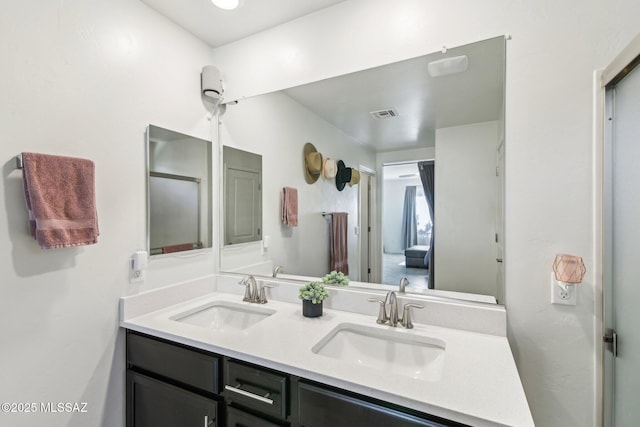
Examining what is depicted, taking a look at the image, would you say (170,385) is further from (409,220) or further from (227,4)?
(227,4)

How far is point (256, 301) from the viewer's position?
5.50ft

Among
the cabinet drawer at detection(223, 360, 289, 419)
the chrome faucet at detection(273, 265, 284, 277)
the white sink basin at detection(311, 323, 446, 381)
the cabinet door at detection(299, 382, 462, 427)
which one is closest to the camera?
the cabinet door at detection(299, 382, 462, 427)

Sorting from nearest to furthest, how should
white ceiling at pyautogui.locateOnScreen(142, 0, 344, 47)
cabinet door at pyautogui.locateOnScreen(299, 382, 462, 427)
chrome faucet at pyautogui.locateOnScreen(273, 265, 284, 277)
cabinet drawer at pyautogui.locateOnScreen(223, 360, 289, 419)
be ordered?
cabinet door at pyautogui.locateOnScreen(299, 382, 462, 427), cabinet drawer at pyautogui.locateOnScreen(223, 360, 289, 419), white ceiling at pyautogui.locateOnScreen(142, 0, 344, 47), chrome faucet at pyautogui.locateOnScreen(273, 265, 284, 277)

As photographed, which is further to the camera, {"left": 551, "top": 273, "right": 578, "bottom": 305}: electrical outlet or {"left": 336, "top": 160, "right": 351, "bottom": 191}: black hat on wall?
{"left": 336, "top": 160, "right": 351, "bottom": 191}: black hat on wall

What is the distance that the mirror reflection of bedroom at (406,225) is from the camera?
1.46 meters

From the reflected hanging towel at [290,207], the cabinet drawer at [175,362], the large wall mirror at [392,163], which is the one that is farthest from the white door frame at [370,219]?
the cabinet drawer at [175,362]

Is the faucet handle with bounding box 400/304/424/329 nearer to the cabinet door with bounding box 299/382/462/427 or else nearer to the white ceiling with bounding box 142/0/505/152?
the cabinet door with bounding box 299/382/462/427

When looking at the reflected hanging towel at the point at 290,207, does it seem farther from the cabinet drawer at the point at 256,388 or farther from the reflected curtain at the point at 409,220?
the cabinet drawer at the point at 256,388

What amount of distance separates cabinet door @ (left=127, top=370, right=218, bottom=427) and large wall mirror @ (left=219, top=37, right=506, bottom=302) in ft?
2.46

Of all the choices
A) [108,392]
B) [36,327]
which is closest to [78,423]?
[108,392]

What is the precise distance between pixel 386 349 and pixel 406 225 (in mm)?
618

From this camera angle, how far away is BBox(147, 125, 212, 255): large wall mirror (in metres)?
1.57

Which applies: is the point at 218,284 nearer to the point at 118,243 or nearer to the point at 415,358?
the point at 118,243

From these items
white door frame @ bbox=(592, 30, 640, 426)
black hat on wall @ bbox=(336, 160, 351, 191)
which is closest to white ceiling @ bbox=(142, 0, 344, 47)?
black hat on wall @ bbox=(336, 160, 351, 191)
